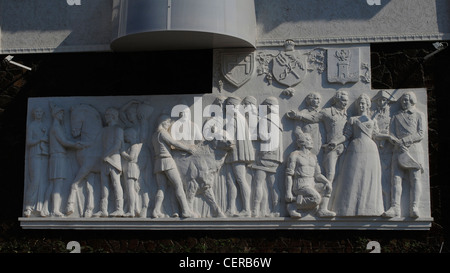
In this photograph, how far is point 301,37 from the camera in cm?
1602

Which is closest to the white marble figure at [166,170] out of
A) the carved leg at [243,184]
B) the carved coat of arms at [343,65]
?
the carved leg at [243,184]

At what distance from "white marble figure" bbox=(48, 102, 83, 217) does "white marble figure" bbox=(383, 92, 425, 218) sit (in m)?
5.24

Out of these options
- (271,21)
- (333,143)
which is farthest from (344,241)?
(271,21)

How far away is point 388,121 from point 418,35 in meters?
1.56

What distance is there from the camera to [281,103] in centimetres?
1586

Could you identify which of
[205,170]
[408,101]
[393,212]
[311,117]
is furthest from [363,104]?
[205,170]

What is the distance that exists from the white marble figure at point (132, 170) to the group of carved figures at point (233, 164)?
2 centimetres

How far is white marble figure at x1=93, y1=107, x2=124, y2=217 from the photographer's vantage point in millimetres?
15797

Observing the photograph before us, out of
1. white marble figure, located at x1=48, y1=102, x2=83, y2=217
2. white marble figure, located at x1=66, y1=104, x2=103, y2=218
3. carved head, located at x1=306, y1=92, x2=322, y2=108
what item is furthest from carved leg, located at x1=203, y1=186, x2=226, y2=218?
white marble figure, located at x1=48, y1=102, x2=83, y2=217

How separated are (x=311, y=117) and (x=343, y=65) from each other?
1041 mm

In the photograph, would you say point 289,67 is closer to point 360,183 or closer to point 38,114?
point 360,183

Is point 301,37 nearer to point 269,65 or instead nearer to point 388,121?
point 269,65

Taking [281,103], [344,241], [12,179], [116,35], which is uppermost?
[116,35]

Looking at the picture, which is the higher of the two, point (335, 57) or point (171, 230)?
point (335, 57)
